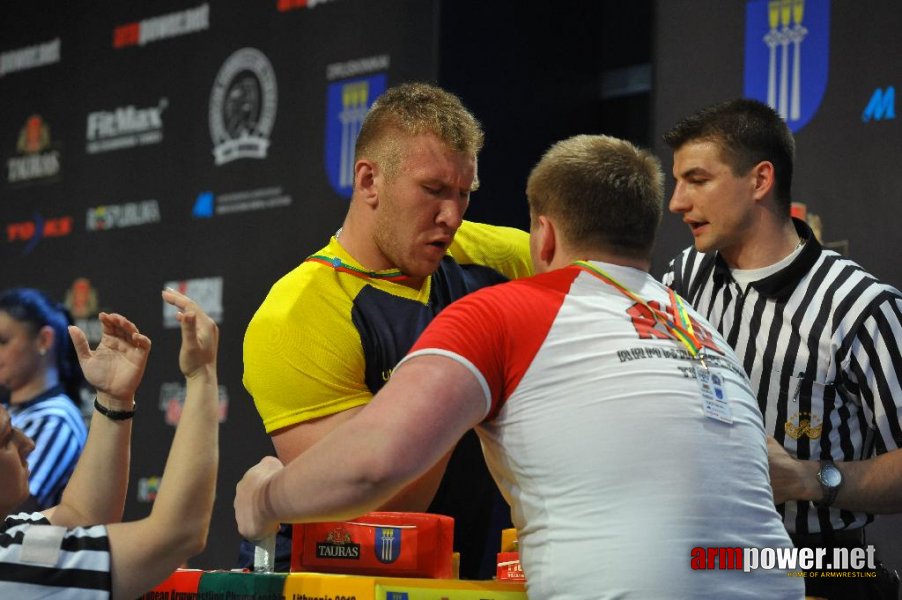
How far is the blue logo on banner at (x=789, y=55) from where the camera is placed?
3426 mm

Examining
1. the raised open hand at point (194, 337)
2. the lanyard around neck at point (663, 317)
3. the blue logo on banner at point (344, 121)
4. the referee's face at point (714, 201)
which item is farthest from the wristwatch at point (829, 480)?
the blue logo on banner at point (344, 121)

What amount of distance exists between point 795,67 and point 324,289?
5.76 ft

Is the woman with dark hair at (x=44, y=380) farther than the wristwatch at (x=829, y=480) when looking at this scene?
Yes

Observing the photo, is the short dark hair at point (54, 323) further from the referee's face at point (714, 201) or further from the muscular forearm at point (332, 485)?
the muscular forearm at point (332, 485)

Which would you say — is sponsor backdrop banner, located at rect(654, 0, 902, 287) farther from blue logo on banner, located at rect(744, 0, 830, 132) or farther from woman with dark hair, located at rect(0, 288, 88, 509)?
woman with dark hair, located at rect(0, 288, 88, 509)

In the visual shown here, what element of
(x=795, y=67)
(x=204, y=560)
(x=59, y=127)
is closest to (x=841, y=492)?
(x=795, y=67)

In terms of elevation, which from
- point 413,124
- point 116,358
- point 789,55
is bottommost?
point 116,358

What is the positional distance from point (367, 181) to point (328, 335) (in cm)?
38

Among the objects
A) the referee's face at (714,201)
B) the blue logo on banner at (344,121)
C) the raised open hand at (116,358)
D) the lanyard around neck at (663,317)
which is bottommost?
the raised open hand at (116,358)

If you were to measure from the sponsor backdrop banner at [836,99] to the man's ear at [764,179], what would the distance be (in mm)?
738

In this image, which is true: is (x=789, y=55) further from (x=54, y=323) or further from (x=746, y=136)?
(x=54, y=323)

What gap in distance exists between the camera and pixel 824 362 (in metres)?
2.49

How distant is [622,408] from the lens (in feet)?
5.30

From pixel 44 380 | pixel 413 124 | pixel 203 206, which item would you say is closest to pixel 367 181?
pixel 413 124
